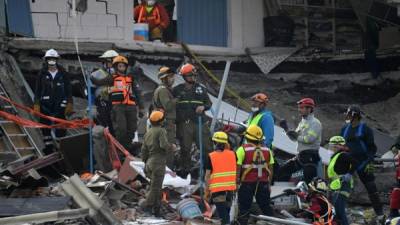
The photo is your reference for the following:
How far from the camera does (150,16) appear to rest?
768 inches

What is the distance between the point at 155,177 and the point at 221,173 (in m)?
1.00

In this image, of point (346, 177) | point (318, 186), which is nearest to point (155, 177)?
point (318, 186)

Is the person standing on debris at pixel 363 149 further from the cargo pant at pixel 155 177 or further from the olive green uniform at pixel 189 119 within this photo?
the cargo pant at pixel 155 177

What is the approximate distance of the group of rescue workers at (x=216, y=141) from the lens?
12.9m

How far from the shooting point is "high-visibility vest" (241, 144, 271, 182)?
12875 millimetres

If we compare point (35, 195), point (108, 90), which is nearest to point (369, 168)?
point (108, 90)

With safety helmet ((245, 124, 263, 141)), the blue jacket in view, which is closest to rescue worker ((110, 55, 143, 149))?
the blue jacket

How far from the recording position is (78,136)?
14617 mm

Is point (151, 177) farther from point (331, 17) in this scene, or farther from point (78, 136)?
point (331, 17)

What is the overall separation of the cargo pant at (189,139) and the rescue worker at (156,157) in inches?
63.5

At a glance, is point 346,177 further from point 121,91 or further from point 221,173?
point 121,91

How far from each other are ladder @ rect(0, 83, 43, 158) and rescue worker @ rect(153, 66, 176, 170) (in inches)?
88.1

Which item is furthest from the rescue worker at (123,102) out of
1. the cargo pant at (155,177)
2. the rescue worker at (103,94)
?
the cargo pant at (155,177)

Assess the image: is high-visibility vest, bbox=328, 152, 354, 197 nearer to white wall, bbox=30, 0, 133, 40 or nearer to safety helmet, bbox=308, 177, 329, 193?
safety helmet, bbox=308, 177, 329, 193
